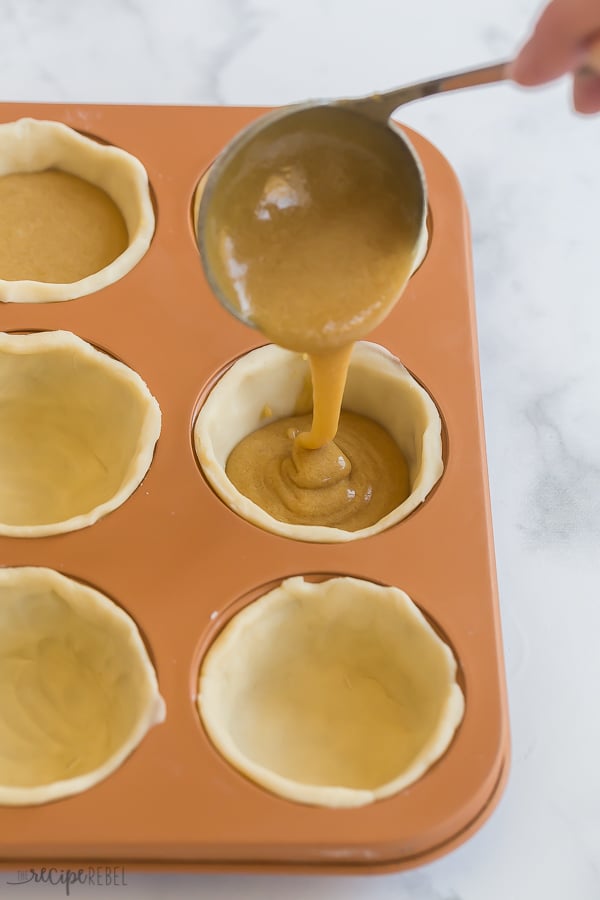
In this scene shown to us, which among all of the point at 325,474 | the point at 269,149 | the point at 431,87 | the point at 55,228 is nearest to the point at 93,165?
the point at 55,228

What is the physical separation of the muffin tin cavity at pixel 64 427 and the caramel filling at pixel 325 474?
19 cm

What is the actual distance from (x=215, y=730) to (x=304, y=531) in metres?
0.33

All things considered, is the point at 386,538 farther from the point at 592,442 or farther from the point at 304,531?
the point at 592,442

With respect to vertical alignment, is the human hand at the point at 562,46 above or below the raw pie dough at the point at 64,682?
above

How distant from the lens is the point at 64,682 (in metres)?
1.64

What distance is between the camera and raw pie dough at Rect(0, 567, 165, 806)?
4.97 ft

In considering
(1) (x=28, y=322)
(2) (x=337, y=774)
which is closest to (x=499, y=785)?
(2) (x=337, y=774)

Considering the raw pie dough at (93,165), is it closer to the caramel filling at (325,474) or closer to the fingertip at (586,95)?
the caramel filling at (325,474)

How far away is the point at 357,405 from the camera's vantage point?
1.89 meters

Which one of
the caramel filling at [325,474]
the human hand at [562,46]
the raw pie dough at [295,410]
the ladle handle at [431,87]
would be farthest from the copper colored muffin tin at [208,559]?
the human hand at [562,46]

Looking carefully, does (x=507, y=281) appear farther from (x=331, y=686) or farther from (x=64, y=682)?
(x=64, y=682)

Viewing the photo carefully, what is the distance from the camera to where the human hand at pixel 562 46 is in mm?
1189

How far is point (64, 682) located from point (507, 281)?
115 centimetres

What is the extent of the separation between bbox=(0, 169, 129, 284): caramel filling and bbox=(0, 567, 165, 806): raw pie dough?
0.61 metres
